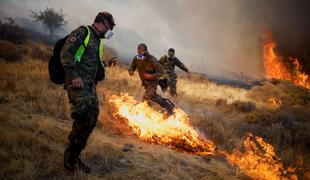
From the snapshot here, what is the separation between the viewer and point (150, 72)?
25.0 feet

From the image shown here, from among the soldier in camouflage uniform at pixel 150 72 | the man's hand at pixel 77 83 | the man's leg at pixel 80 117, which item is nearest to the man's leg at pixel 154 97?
the soldier in camouflage uniform at pixel 150 72

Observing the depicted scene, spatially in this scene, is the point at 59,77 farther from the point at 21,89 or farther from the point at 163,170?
the point at 21,89

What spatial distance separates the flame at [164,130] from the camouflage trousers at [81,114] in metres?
2.95

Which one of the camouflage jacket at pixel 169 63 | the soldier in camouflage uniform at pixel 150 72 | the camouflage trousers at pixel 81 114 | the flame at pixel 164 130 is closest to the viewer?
the camouflage trousers at pixel 81 114

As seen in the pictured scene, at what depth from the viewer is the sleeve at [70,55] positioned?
11.4ft

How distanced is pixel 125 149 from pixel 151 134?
4.44ft

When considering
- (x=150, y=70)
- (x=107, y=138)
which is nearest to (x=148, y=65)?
(x=150, y=70)

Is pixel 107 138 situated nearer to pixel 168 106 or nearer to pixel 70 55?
pixel 168 106

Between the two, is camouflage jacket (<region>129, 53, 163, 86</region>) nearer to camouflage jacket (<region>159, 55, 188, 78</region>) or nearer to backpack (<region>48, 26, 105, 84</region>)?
camouflage jacket (<region>159, 55, 188, 78</region>)

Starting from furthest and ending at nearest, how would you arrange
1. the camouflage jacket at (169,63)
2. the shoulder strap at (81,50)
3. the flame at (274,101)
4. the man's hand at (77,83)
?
the flame at (274,101) → the camouflage jacket at (169,63) → the shoulder strap at (81,50) → the man's hand at (77,83)

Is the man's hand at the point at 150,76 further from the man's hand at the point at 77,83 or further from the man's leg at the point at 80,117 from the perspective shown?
the man's hand at the point at 77,83

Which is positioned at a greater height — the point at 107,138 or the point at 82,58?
the point at 82,58

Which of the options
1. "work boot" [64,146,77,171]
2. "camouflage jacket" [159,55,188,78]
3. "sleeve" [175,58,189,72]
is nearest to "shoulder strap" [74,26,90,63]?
"work boot" [64,146,77,171]

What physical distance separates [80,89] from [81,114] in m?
0.33
